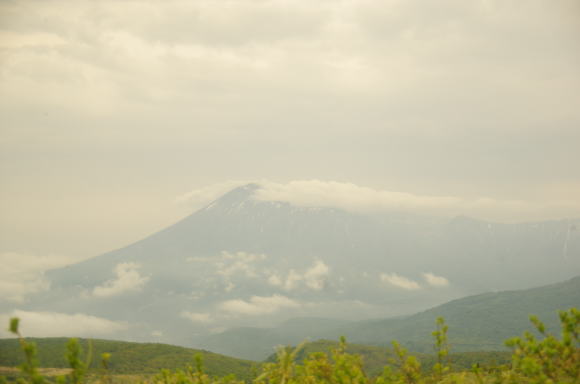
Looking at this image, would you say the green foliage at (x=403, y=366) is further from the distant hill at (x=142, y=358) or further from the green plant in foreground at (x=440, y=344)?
the distant hill at (x=142, y=358)

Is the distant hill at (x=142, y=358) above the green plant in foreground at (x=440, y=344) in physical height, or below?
below

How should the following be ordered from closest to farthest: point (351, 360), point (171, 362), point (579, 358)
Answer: point (579, 358), point (351, 360), point (171, 362)

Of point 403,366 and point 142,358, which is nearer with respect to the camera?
point 403,366

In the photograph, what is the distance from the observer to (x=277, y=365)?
6.93 meters

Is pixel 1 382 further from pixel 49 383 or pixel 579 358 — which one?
pixel 579 358

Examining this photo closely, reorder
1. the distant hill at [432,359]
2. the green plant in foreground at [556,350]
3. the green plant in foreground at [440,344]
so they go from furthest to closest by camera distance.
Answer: the distant hill at [432,359] → the green plant in foreground at [440,344] → the green plant in foreground at [556,350]

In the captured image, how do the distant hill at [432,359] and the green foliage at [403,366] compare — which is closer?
the green foliage at [403,366]

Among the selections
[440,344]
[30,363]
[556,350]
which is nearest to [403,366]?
[440,344]

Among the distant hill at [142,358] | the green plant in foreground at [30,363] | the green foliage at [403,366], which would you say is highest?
the green plant in foreground at [30,363]

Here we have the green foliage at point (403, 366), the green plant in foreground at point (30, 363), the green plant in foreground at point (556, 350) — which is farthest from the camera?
the green plant in foreground at point (556, 350)

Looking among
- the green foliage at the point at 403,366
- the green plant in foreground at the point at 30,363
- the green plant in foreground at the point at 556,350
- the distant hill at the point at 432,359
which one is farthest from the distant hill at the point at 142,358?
the green plant in foreground at the point at 30,363

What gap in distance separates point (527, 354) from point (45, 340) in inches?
8515

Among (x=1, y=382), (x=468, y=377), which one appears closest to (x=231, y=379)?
(x=1, y=382)

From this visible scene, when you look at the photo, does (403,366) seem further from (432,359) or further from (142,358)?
(142,358)
